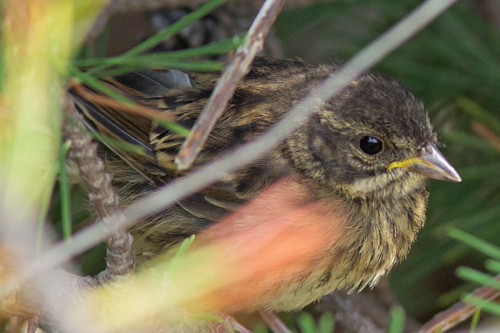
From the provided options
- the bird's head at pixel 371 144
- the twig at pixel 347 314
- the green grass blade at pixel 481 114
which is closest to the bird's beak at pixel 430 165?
the bird's head at pixel 371 144

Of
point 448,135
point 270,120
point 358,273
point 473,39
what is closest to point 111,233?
point 270,120

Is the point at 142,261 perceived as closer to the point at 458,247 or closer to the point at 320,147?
the point at 320,147

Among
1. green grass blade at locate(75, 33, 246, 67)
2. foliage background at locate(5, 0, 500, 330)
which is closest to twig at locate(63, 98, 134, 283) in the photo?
green grass blade at locate(75, 33, 246, 67)

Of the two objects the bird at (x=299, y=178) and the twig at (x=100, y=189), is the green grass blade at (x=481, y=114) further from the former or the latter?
the twig at (x=100, y=189)

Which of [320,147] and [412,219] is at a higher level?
[320,147]

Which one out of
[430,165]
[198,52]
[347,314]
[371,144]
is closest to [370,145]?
[371,144]

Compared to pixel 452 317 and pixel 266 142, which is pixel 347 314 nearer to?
pixel 452 317
